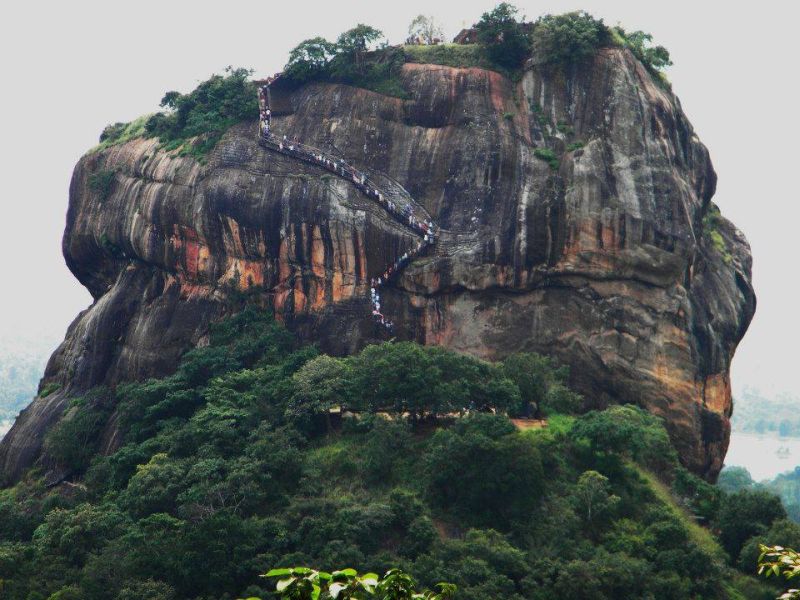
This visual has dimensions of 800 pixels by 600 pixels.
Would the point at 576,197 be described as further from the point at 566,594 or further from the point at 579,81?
the point at 566,594

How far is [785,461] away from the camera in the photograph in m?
113

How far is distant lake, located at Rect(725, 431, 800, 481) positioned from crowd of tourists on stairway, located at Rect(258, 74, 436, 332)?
70249 millimetres

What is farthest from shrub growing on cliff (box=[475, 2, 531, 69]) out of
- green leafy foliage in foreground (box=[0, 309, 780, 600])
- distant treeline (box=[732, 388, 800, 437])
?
distant treeline (box=[732, 388, 800, 437])

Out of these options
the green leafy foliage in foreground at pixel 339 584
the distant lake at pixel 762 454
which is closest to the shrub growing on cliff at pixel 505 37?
the green leafy foliage in foreground at pixel 339 584

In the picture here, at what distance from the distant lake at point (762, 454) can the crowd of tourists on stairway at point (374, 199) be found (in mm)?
70249

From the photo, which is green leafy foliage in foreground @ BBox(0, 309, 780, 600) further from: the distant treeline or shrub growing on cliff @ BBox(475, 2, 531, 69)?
the distant treeline

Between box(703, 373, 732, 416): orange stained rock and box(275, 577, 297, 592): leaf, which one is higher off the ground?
box(703, 373, 732, 416): orange stained rock

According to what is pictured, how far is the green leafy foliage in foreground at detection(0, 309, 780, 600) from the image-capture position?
2614cm

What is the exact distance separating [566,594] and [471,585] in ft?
6.49

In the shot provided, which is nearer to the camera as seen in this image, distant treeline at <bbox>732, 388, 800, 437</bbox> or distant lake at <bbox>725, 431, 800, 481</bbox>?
distant lake at <bbox>725, 431, 800, 481</bbox>

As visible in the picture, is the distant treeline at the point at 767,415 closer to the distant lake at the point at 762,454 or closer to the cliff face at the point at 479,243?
the distant lake at the point at 762,454

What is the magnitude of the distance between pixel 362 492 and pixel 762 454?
97.3 metres

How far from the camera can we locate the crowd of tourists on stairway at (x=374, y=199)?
118 ft

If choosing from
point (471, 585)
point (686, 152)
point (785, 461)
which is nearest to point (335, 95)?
point (686, 152)
